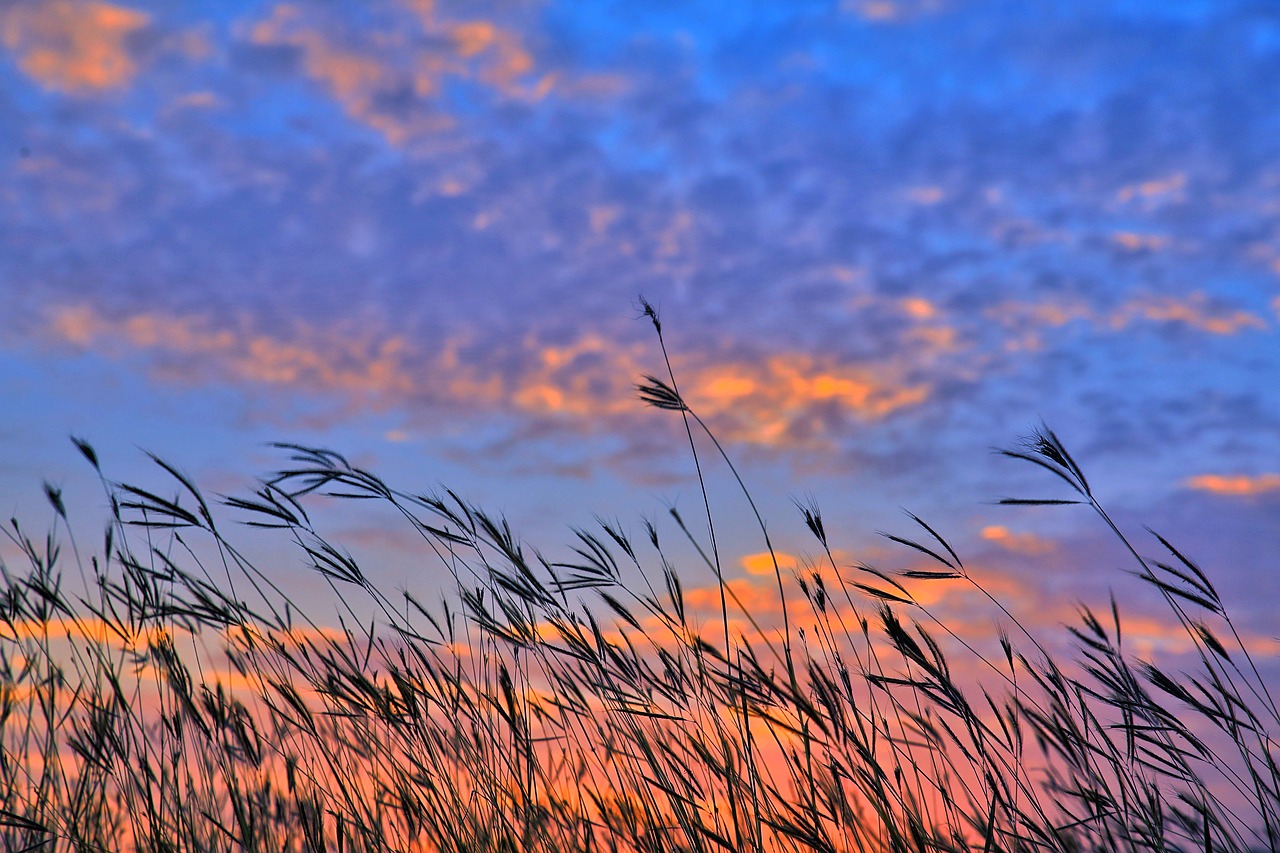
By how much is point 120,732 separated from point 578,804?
4.89 ft

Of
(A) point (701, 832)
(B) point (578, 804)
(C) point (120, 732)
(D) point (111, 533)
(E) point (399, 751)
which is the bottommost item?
(A) point (701, 832)

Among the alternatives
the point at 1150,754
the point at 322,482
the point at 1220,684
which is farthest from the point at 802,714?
the point at 322,482

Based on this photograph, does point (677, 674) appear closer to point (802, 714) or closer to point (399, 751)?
point (802, 714)

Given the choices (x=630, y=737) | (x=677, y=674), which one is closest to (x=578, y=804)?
(x=630, y=737)

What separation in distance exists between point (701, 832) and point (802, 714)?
0.41 metres

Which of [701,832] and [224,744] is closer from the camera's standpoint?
[701,832]

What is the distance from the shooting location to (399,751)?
9.05 feet

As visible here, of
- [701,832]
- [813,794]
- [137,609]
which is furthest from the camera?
[137,609]

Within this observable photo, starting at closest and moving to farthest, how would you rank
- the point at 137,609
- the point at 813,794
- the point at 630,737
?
the point at 813,794 < the point at 630,737 < the point at 137,609

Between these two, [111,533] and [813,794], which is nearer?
[813,794]

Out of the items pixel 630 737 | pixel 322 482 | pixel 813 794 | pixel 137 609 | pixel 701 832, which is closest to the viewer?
pixel 701 832

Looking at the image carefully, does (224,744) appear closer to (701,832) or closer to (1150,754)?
(701,832)

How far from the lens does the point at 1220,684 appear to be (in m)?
2.56

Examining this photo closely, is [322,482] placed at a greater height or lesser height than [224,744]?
greater
